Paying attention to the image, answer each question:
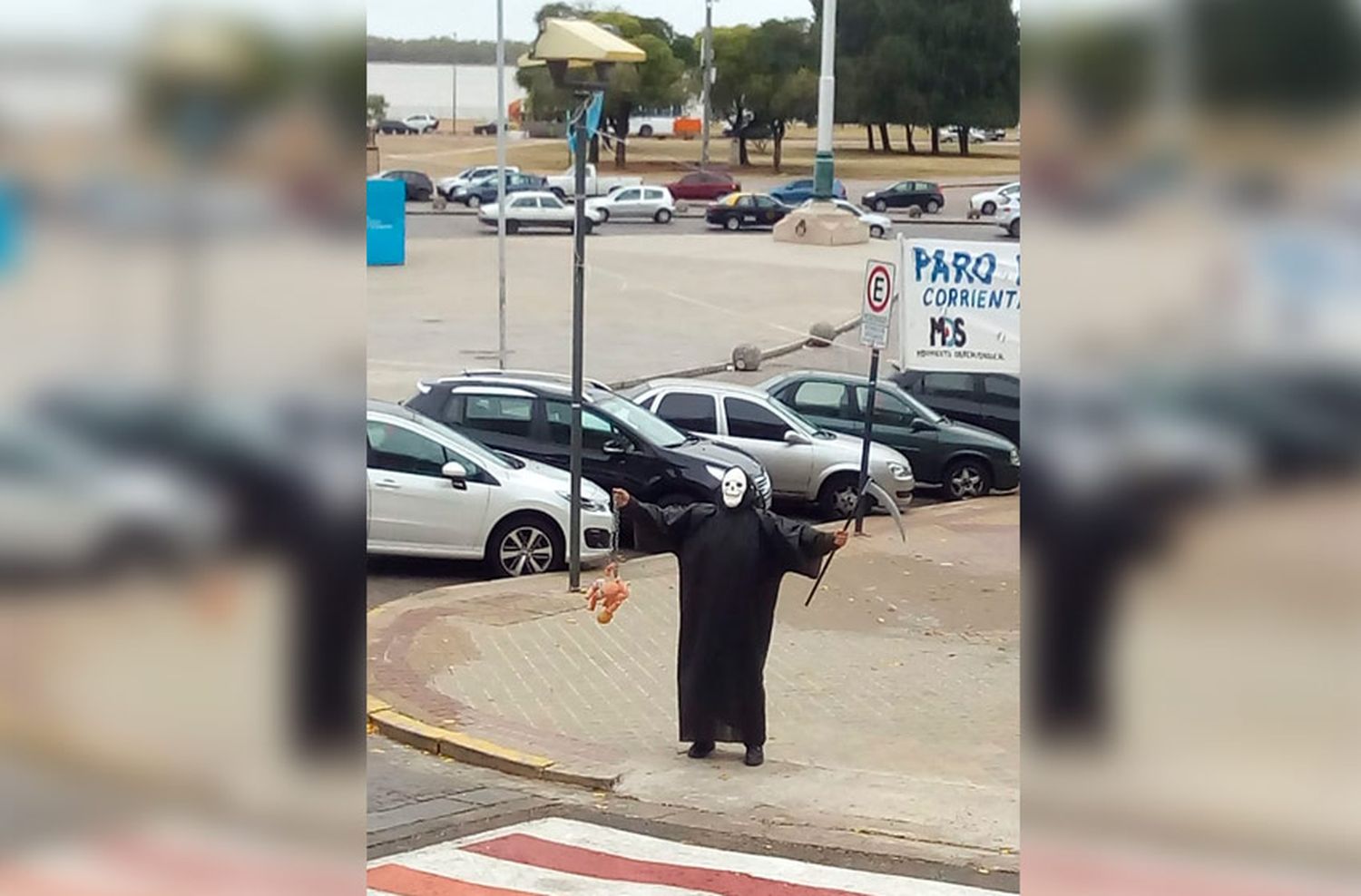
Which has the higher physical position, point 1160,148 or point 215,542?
point 1160,148

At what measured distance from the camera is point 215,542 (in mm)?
2225

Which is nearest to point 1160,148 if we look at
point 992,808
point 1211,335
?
point 1211,335

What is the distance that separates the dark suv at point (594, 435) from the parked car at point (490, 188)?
4003cm

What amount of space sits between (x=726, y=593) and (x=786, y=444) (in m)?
8.51

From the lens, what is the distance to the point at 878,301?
54.7ft

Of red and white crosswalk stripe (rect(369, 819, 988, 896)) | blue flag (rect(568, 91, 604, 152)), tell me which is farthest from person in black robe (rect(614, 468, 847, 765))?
blue flag (rect(568, 91, 604, 152))

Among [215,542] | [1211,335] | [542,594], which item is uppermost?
[1211,335]

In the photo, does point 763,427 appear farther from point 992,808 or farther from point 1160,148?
point 1160,148

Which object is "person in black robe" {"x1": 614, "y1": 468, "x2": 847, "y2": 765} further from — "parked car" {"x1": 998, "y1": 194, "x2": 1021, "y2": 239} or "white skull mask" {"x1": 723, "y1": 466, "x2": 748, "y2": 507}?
"parked car" {"x1": 998, "y1": 194, "x2": 1021, "y2": 239}

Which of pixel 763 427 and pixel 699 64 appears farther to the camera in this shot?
pixel 699 64

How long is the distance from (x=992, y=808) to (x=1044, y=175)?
718 cm

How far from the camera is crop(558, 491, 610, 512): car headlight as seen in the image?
14898 millimetres

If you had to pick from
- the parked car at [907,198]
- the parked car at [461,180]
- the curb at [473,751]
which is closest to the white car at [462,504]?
the curb at [473,751]

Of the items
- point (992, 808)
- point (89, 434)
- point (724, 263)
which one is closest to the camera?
point (89, 434)
